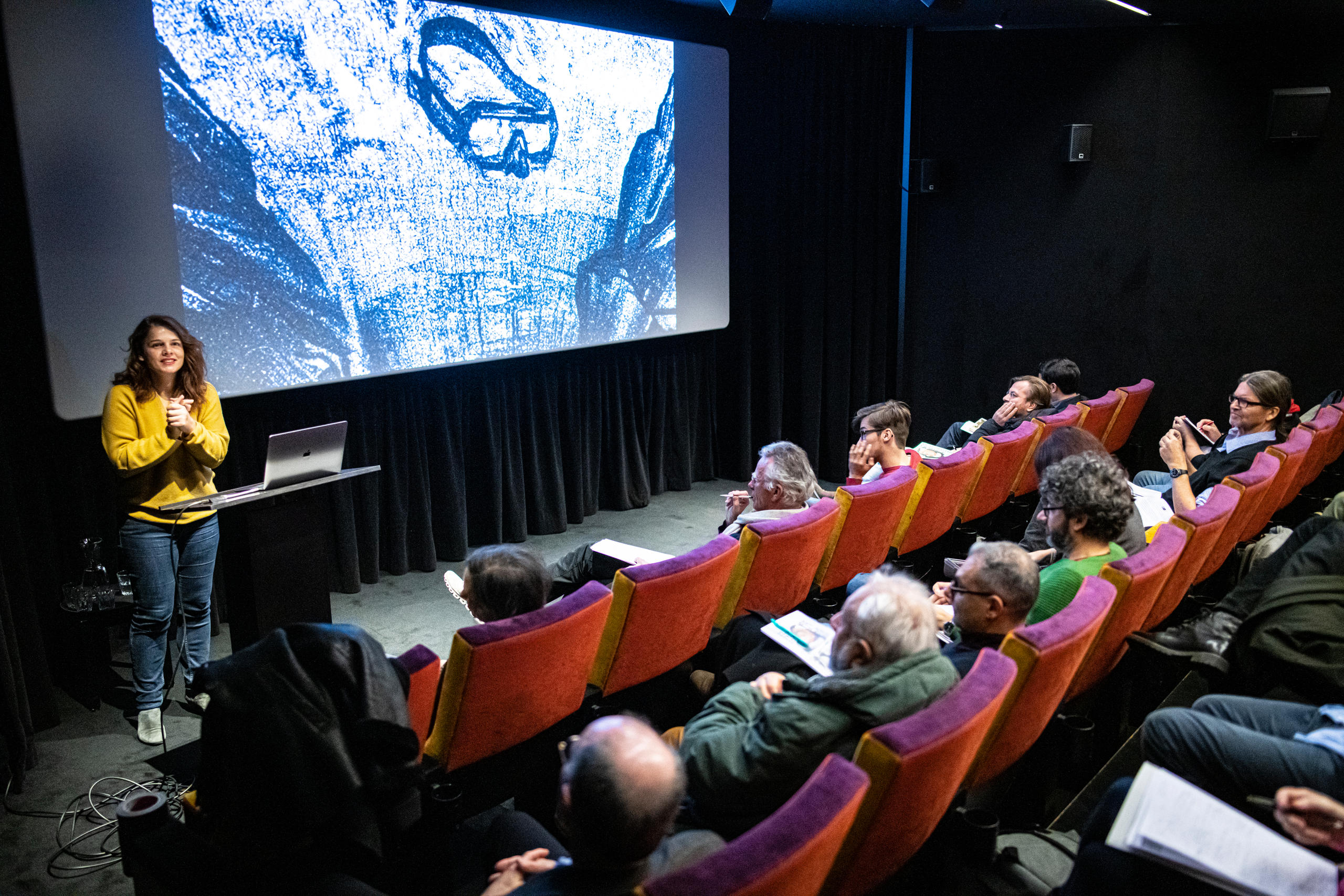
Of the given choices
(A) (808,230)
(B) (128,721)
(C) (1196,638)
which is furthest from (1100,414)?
(B) (128,721)

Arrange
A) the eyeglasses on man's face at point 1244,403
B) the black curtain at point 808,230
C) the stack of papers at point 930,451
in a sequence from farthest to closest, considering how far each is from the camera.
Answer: the black curtain at point 808,230 < the stack of papers at point 930,451 < the eyeglasses on man's face at point 1244,403

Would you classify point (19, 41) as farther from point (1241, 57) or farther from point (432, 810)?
point (1241, 57)

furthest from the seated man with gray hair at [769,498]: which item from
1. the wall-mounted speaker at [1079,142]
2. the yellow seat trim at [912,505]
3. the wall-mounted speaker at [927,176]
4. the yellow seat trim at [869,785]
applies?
the wall-mounted speaker at [1079,142]

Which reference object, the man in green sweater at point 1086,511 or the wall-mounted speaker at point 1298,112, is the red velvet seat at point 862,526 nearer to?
the man in green sweater at point 1086,511

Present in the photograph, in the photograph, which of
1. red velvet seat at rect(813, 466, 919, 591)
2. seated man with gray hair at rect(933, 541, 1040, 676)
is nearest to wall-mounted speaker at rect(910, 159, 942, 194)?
red velvet seat at rect(813, 466, 919, 591)

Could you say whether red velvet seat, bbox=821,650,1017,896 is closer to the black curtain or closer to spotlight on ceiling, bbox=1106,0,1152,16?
the black curtain

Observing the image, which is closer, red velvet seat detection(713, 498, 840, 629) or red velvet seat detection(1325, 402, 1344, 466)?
red velvet seat detection(713, 498, 840, 629)

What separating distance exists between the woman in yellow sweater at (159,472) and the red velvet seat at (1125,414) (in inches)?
201

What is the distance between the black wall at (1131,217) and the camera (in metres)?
6.72

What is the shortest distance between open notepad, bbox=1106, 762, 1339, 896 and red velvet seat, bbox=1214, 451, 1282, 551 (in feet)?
6.51

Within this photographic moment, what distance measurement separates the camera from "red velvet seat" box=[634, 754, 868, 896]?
129cm

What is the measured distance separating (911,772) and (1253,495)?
2650mm

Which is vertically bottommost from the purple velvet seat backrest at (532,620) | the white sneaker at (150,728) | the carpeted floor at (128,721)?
the carpeted floor at (128,721)

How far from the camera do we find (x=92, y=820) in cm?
290
